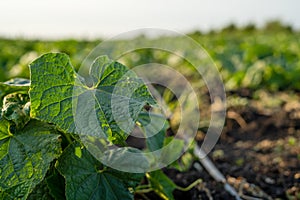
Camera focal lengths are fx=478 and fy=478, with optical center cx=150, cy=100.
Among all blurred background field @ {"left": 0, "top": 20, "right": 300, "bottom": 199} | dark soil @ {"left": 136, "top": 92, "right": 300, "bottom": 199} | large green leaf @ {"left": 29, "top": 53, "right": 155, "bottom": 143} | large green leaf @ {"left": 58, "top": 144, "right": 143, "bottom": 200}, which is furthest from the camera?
blurred background field @ {"left": 0, "top": 20, "right": 300, "bottom": 199}

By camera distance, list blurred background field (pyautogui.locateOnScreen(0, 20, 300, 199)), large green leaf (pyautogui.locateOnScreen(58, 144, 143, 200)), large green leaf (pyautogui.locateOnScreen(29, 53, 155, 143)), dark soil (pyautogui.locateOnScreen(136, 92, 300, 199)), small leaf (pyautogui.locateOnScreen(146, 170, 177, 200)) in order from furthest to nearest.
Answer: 1. blurred background field (pyautogui.locateOnScreen(0, 20, 300, 199))
2. dark soil (pyautogui.locateOnScreen(136, 92, 300, 199))
3. small leaf (pyautogui.locateOnScreen(146, 170, 177, 200))
4. large green leaf (pyautogui.locateOnScreen(58, 144, 143, 200))
5. large green leaf (pyautogui.locateOnScreen(29, 53, 155, 143))

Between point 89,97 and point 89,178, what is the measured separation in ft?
0.89

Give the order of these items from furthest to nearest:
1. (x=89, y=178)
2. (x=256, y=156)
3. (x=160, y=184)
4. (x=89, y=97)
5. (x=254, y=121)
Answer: (x=254, y=121)
(x=256, y=156)
(x=160, y=184)
(x=89, y=178)
(x=89, y=97)

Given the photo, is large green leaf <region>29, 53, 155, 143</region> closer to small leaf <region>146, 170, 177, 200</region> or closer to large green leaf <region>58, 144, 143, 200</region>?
large green leaf <region>58, 144, 143, 200</region>

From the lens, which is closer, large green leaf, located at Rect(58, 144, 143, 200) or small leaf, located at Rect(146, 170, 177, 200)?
large green leaf, located at Rect(58, 144, 143, 200)

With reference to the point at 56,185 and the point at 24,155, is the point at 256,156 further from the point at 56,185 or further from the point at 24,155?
the point at 24,155

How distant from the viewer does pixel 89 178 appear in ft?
4.68

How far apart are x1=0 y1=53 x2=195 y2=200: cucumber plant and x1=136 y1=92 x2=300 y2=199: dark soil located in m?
0.68

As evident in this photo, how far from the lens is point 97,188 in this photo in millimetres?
1428

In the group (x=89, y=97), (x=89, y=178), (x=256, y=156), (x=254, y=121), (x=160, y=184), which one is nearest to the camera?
(x=89, y=97)

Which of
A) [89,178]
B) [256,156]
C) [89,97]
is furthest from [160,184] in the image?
[256,156]

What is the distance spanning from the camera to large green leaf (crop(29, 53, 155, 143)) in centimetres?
124

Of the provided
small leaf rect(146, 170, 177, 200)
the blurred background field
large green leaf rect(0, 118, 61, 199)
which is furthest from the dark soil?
large green leaf rect(0, 118, 61, 199)

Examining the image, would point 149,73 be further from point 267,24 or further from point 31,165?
point 267,24
